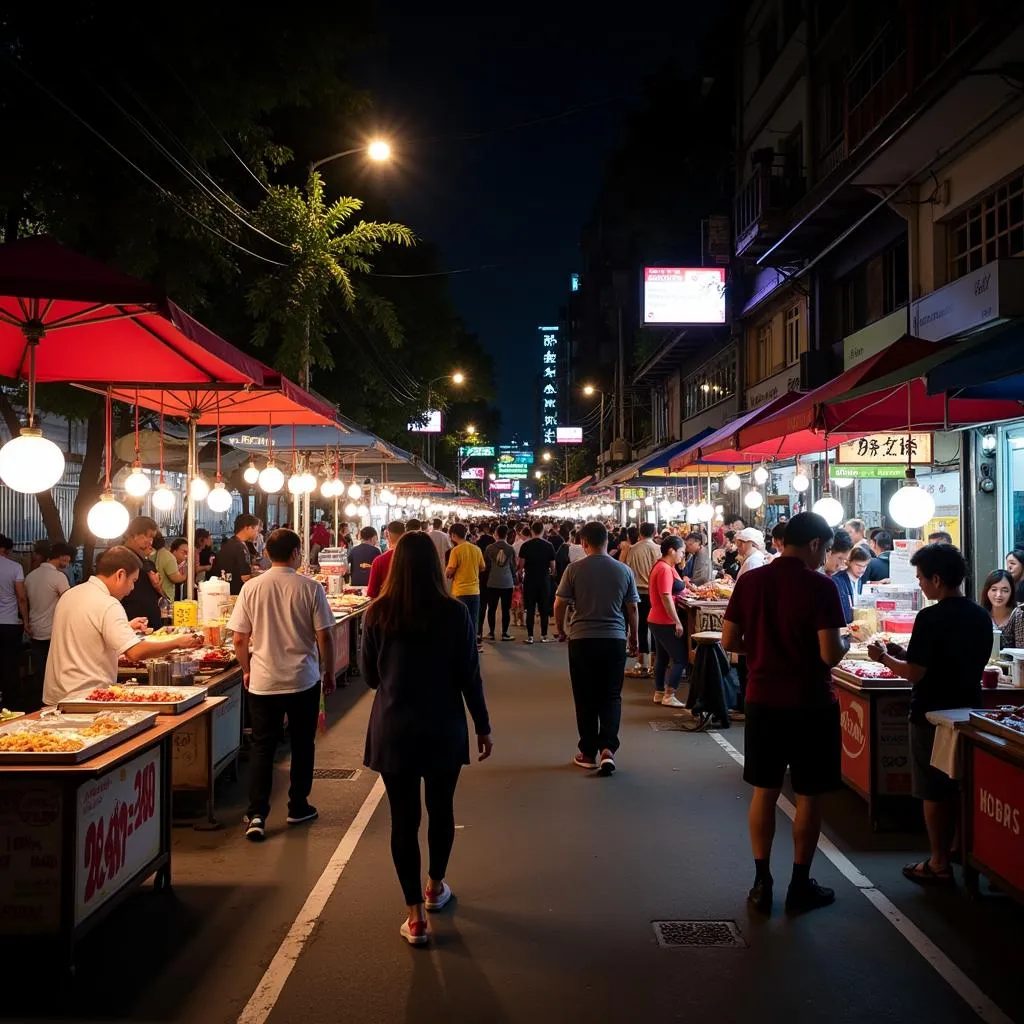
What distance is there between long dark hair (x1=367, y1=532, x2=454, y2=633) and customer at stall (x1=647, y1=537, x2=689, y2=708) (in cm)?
A: 676

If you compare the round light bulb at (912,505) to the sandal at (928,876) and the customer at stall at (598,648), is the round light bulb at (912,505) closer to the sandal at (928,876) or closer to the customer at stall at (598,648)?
the customer at stall at (598,648)

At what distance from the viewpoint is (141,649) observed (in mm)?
6375

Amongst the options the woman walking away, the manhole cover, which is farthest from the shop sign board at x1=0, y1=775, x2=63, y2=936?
the manhole cover

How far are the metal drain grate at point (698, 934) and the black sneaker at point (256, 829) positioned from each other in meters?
2.91

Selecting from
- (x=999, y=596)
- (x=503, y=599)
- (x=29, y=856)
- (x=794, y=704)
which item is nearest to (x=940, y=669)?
(x=794, y=704)

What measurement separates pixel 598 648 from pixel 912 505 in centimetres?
291

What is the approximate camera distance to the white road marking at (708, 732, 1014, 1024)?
4.20 metres

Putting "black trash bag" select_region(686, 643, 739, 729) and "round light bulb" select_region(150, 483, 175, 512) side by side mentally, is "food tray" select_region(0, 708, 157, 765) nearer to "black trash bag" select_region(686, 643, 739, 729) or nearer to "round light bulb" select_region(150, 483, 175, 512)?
"round light bulb" select_region(150, 483, 175, 512)

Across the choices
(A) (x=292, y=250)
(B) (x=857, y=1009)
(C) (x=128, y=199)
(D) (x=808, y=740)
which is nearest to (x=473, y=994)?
(B) (x=857, y=1009)

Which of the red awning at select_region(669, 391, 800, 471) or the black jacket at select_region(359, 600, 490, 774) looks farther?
the red awning at select_region(669, 391, 800, 471)

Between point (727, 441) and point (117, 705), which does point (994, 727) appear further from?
point (727, 441)

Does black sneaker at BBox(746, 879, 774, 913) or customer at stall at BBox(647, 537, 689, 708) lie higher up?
customer at stall at BBox(647, 537, 689, 708)

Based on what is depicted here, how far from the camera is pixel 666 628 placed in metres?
11.6

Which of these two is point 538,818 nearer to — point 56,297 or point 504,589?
point 56,297
